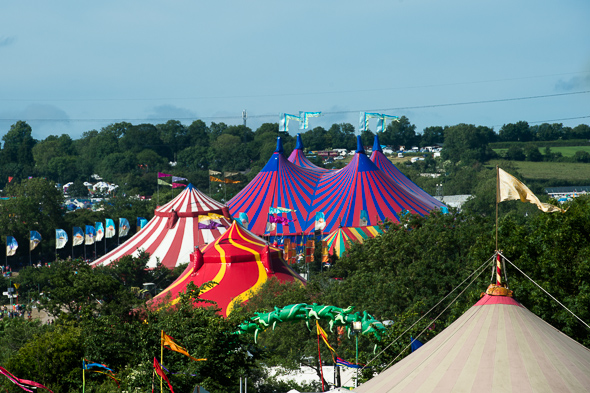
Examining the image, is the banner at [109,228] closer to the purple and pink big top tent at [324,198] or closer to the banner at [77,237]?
the banner at [77,237]

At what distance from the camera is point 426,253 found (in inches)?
901

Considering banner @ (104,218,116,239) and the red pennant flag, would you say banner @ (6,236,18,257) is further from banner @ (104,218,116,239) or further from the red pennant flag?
the red pennant flag

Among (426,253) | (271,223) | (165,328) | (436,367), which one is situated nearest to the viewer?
(436,367)

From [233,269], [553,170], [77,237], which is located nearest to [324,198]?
[77,237]

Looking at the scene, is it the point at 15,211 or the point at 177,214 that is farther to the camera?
the point at 15,211

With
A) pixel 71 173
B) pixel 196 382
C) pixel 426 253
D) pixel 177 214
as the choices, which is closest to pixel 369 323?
pixel 196 382

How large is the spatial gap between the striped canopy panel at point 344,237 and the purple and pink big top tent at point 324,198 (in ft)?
10.9

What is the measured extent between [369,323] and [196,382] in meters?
4.55

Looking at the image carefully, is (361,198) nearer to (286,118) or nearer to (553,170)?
(286,118)

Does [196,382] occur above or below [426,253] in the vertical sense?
below

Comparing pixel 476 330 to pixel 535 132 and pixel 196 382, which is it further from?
pixel 535 132

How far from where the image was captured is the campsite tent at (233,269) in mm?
Result: 24438

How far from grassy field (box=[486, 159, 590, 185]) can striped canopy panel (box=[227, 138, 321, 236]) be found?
51.4 metres

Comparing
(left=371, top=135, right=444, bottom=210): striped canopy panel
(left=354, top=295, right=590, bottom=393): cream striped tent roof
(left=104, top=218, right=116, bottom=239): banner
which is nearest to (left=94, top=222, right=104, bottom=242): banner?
(left=104, top=218, right=116, bottom=239): banner
